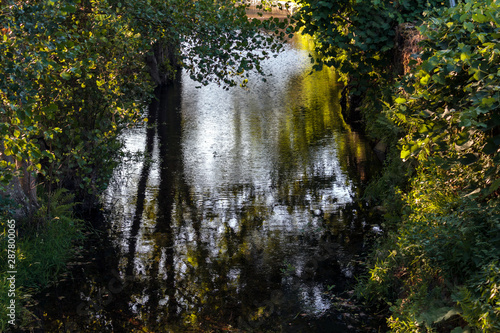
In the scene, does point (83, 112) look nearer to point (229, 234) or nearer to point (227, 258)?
point (229, 234)

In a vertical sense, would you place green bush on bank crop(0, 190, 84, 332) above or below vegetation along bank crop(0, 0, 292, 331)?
below

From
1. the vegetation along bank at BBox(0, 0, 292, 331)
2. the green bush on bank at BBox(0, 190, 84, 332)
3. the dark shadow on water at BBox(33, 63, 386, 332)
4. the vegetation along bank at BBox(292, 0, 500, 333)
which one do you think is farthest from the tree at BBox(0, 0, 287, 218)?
the vegetation along bank at BBox(292, 0, 500, 333)

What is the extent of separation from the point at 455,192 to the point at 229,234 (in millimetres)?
4378

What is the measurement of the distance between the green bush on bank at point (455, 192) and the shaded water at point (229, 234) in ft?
4.25

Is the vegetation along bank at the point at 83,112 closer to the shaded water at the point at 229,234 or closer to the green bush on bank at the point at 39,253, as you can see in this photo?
the green bush on bank at the point at 39,253

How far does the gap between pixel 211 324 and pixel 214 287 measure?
100 centimetres

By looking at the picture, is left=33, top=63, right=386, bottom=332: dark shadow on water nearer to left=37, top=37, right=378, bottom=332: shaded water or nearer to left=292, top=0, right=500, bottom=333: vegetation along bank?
left=37, top=37, right=378, bottom=332: shaded water

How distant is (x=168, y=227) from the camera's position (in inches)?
391

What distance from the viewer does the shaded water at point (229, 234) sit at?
23.1 ft

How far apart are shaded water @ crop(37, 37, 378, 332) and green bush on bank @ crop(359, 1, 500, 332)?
1296 mm

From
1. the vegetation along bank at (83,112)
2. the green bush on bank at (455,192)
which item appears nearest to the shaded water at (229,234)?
the vegetation along bank at (83,112)

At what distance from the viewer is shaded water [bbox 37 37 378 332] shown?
278 inches

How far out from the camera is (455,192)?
6758 mm

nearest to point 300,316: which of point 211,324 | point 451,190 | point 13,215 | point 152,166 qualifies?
point 211,324
